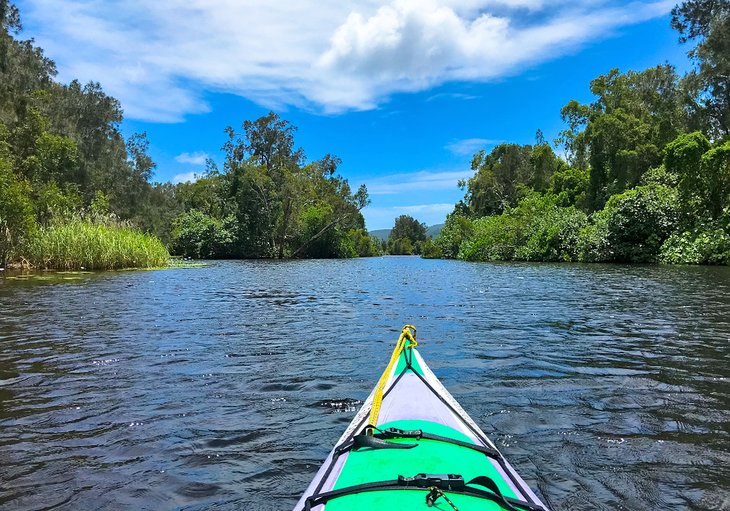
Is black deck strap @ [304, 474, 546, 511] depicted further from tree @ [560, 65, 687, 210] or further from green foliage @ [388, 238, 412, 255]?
green foliage @ [388, 238, 412, 255]

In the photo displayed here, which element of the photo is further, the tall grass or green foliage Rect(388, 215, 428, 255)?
green foliage Rect(388, 215, 428, 255)

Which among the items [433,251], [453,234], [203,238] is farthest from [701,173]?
[203,238]

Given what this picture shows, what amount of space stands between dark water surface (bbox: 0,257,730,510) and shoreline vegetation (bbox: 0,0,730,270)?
55.9 feet

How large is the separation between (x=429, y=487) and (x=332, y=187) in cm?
7121

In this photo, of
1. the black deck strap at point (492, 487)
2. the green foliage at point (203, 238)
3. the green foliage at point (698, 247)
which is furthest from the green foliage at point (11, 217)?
the green foliage at point (203, 238)

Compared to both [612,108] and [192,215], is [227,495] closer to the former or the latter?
[612,108]

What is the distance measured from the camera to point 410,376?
4.30 m

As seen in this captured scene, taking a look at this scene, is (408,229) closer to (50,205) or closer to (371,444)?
(50,205)

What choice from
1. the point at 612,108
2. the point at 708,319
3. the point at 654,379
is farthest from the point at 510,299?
the point at 612,108

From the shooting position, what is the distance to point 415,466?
2.61 meters

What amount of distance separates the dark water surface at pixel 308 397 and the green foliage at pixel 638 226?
2034 centimetres

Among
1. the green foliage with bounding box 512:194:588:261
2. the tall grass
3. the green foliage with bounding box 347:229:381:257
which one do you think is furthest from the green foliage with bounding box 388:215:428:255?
the tall grass

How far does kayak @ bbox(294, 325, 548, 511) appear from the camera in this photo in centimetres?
223

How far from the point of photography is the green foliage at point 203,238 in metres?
58.3
